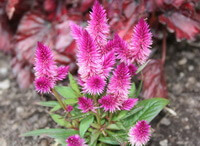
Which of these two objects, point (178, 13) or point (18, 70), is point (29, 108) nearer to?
point (18, 70)

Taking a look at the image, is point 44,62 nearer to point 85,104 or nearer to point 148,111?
point 85,104

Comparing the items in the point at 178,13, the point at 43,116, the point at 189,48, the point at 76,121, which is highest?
the point at 178,13

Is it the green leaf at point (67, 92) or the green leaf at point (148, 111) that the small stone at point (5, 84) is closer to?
the green leaf at point (67, 92)

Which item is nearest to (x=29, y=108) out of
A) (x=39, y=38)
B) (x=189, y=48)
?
(x=39, y=38)

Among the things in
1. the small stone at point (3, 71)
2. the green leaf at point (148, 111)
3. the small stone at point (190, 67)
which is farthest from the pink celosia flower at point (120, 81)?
the small stone at point (3, 71)

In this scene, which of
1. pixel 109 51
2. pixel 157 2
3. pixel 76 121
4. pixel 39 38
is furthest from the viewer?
pixel 39 38

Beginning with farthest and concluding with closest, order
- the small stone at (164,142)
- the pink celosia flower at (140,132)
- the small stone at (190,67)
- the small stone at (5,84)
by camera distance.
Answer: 1. the small stone at (5,84)
2. the small stone at (190,67)
3. the small stone at (164,142)
4. the pink celosia flower at (140,132)
